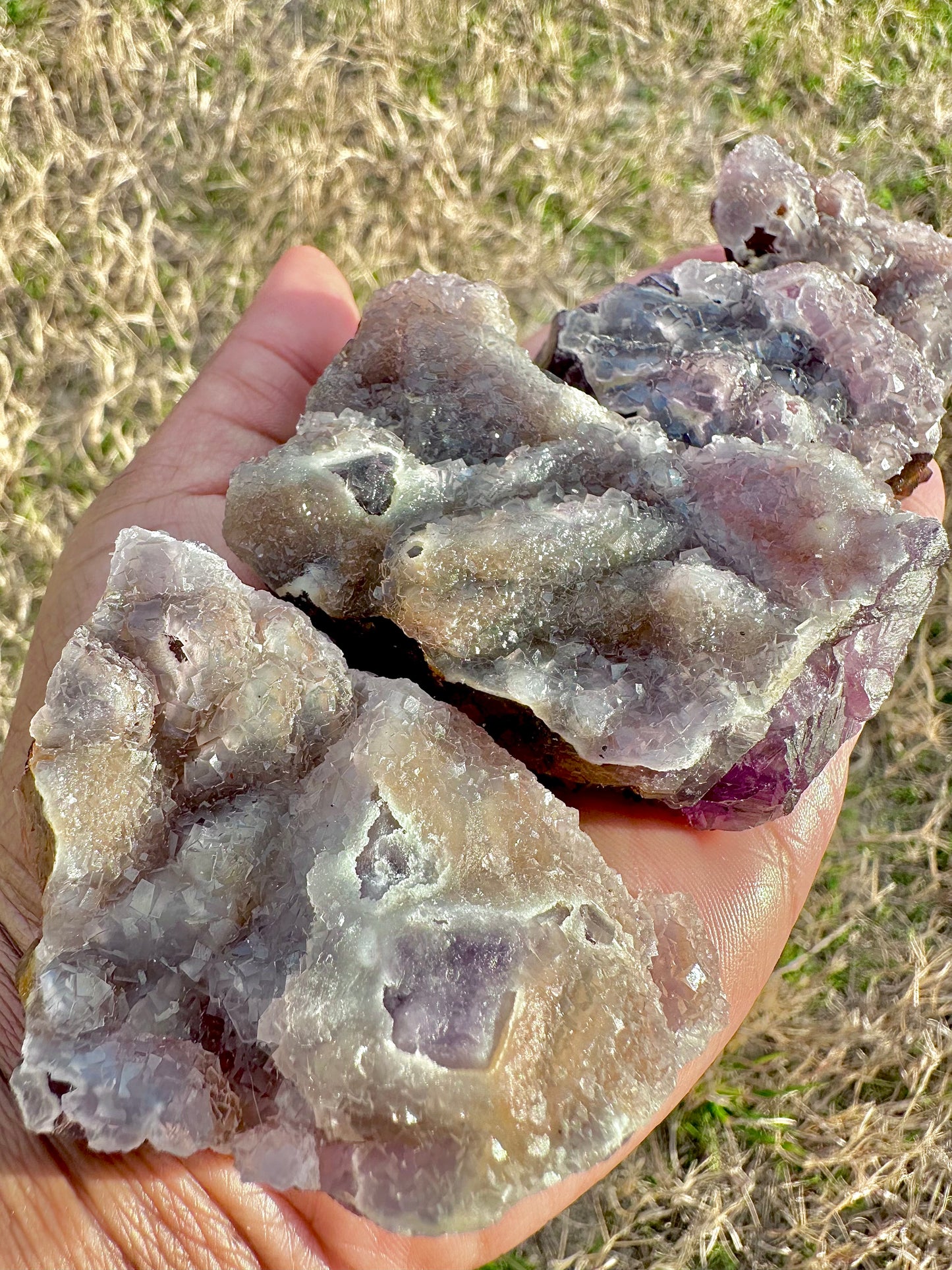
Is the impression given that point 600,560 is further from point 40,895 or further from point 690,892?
point 40,895

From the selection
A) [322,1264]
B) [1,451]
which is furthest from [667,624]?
[1,451]

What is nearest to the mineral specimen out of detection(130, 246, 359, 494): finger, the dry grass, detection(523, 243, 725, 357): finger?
detection(523, 243, 725, 357): finger

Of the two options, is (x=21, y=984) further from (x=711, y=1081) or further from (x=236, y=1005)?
(x=711, y=1081)

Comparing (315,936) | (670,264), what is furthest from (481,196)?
(315,936)

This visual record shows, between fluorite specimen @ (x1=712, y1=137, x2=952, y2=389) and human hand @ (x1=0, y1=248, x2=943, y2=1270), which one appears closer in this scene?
human hand @ (x1=0, y1=248, x2=943, y2=1270)

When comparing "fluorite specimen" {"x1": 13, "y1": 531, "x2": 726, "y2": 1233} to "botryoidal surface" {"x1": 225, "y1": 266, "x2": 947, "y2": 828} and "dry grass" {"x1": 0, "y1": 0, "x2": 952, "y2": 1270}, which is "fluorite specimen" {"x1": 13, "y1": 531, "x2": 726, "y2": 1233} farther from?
"dry grass" {"x1": 0, "y1": 0, "x2": 952, "y2": 1270}

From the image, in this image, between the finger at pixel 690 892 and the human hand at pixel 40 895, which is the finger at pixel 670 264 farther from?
the finger at pixel 690 892
